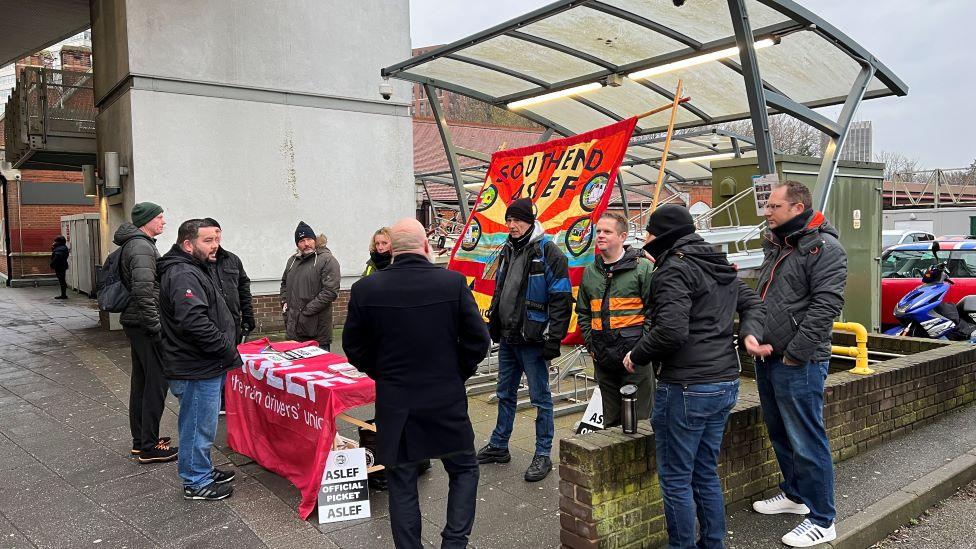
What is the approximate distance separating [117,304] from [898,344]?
24.3 feet

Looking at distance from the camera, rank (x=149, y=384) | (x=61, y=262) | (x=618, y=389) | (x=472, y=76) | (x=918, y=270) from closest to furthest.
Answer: (x=618, y=389)
(x=149, y=384)
(x=472, y=76)
(x=918, y=270)
(x=61, y=262)

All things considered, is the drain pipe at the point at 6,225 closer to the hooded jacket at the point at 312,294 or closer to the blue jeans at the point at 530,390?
the hooded jacket at the point at 312,294

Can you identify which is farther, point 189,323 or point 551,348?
point 551,348

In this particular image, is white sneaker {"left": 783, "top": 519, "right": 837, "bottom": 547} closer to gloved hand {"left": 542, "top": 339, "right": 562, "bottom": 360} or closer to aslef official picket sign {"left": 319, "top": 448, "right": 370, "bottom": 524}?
gloved hand {"left": 542, "top": 339, "right": 562, "bottom": 360}

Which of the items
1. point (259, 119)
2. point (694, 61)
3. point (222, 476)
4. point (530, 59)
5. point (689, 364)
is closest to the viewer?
point (689, 364)

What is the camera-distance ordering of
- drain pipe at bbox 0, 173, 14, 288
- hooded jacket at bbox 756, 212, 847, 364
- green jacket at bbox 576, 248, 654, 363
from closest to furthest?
1. hooded jacket at bbox 756, 212, 847, 364
2. green jacket at bbox 576, 248, 654, 363
3. drain pipe at bbox 0, 173, 14, 288

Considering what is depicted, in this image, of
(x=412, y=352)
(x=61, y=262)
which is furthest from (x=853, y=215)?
(x=61, y=262)

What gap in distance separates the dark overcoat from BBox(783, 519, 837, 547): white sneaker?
1.90 meters

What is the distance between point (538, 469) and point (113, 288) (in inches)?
142

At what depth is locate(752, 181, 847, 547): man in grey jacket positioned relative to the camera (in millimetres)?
3564

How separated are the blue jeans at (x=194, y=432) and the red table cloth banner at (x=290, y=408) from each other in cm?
47

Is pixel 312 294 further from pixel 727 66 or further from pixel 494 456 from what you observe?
pixel 727 66

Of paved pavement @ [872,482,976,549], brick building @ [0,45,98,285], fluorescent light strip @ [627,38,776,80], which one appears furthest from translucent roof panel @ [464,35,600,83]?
brick building @ [0,45,98,285]

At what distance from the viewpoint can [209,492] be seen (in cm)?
446
